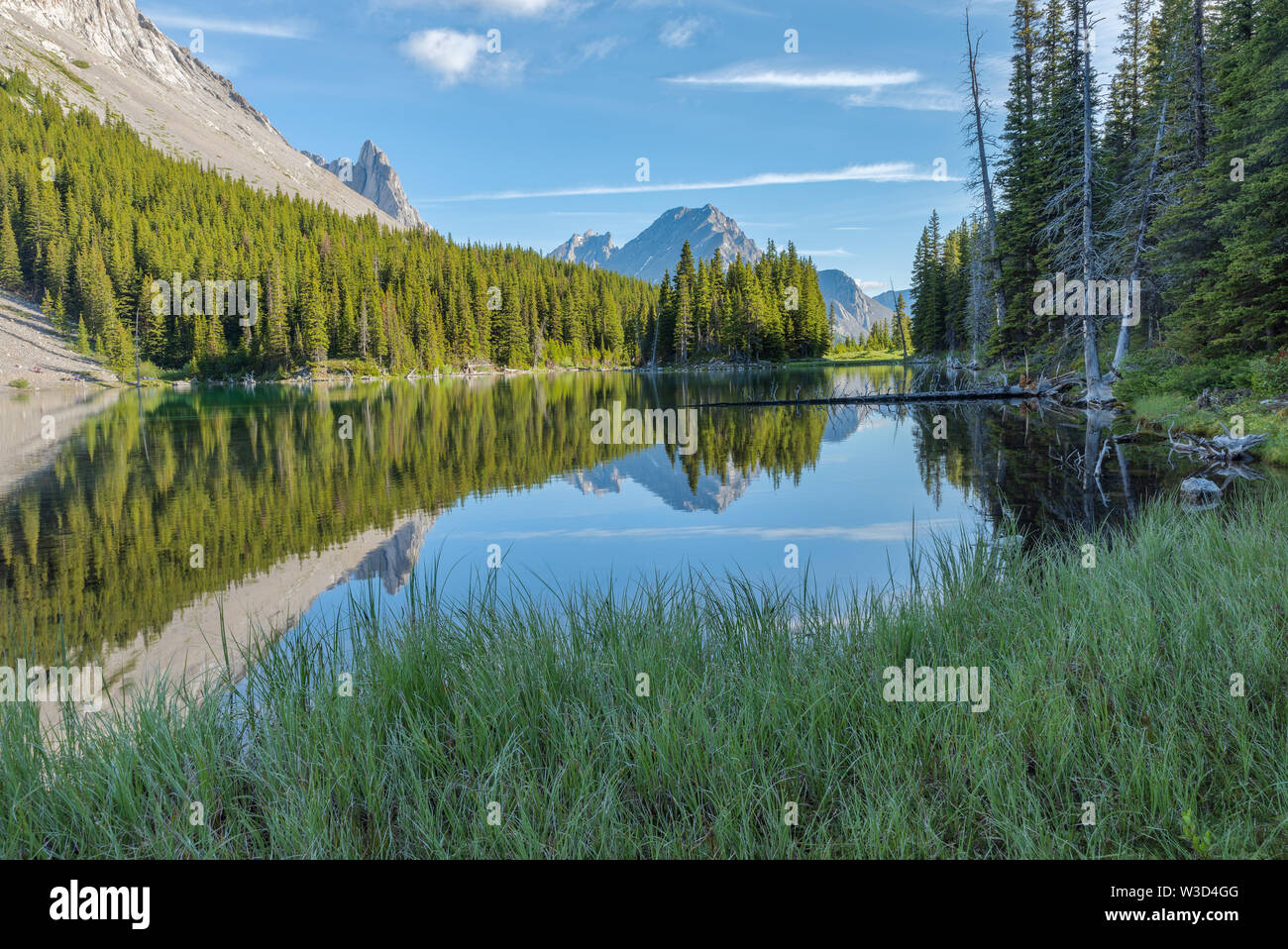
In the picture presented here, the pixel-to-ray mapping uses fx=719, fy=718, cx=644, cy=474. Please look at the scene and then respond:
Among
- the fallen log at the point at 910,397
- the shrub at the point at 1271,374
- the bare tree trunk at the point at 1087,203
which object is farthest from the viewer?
the fallen log at the point at 910,397

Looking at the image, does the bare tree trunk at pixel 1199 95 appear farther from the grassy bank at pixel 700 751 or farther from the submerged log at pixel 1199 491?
the grassy bank at pixel 700 751

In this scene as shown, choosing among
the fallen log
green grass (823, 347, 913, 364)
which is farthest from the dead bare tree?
green grass (823, 347, 913, 364)

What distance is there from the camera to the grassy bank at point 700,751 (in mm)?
3369

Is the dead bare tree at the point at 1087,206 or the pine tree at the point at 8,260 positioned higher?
the pine tree at the point at 8,260

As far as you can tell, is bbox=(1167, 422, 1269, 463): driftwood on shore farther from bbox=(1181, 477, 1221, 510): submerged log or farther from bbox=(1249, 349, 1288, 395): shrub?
bbox=(1181, 477, 1221, 510): submerged log

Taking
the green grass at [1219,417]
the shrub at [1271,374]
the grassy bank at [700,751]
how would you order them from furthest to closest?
1. the shrub at [1271,374]
2. the green grass at [1219,417]
3. the grassy bank at [700,751]

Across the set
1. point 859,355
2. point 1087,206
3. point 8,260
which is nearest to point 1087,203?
point 1087,206

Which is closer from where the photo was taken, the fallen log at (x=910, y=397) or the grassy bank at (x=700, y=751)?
the grassy bank at (x=700, y=751)

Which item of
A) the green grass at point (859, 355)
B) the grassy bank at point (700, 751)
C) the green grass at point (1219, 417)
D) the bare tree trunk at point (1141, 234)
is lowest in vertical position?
the grassy bank at point (700, 751)

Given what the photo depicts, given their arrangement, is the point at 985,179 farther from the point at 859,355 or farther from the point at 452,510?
the point at 859,355

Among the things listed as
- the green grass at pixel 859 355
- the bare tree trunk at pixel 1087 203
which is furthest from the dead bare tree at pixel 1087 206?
the green grass at pixel 859 355
